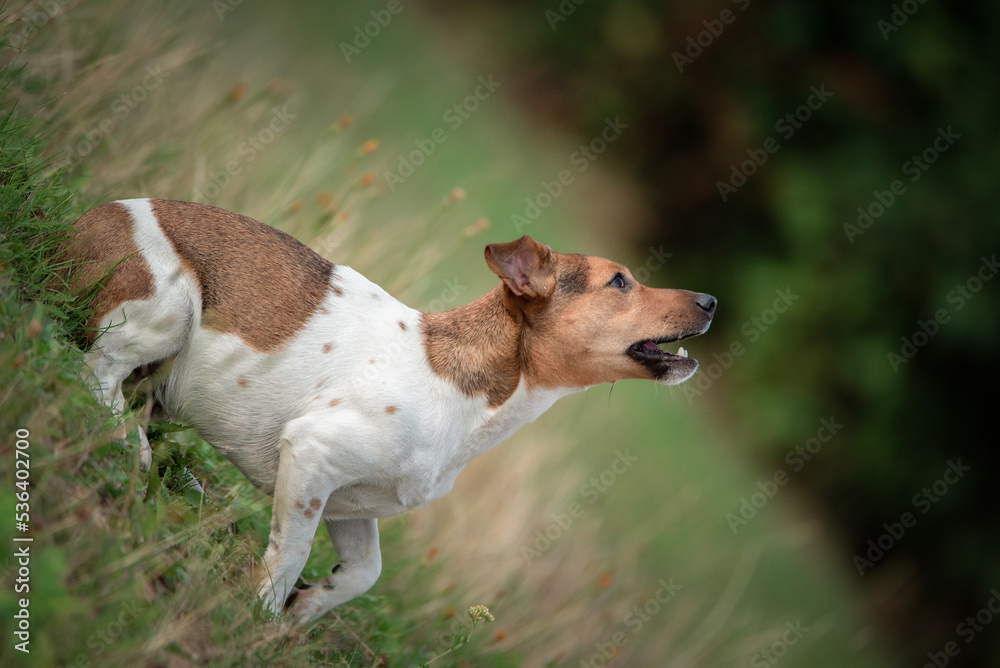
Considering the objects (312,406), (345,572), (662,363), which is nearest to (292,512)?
(312,406)

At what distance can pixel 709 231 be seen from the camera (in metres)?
12.6

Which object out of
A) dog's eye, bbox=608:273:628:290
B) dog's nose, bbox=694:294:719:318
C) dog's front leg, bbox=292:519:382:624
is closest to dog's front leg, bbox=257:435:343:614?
dog's front leg, bbox=292:519:382:624

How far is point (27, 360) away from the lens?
3.50 meters

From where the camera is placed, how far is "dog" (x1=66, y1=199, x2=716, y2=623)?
13.0 ft

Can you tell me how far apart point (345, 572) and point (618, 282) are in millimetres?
2049

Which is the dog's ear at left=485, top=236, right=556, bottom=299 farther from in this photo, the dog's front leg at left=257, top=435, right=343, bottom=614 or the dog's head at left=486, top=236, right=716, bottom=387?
the dog's front leg at left=257, top=435, right=343, bottom=614

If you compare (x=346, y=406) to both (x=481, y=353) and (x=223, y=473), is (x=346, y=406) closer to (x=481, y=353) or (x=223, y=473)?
(x=481, y=353)

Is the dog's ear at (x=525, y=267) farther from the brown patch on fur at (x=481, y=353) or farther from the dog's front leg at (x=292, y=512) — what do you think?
the dog's front leg at (x=292, y=512)

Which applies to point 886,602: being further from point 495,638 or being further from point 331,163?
point 331,163

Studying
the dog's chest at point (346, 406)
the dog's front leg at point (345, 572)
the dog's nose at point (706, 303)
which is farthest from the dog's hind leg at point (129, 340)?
the dog's nose at point (706, 303)

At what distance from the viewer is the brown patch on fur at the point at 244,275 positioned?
4.12 metres

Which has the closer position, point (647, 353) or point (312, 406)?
point (312, 406)

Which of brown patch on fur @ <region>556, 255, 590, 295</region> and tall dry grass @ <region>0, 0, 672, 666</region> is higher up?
brown patch on fur @ <region>556, 255, 590, 295</region>

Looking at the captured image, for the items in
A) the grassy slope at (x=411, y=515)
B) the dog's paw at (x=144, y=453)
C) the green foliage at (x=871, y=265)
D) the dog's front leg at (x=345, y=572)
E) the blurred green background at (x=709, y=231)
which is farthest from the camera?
the green foliage at (x=871, y=265)
